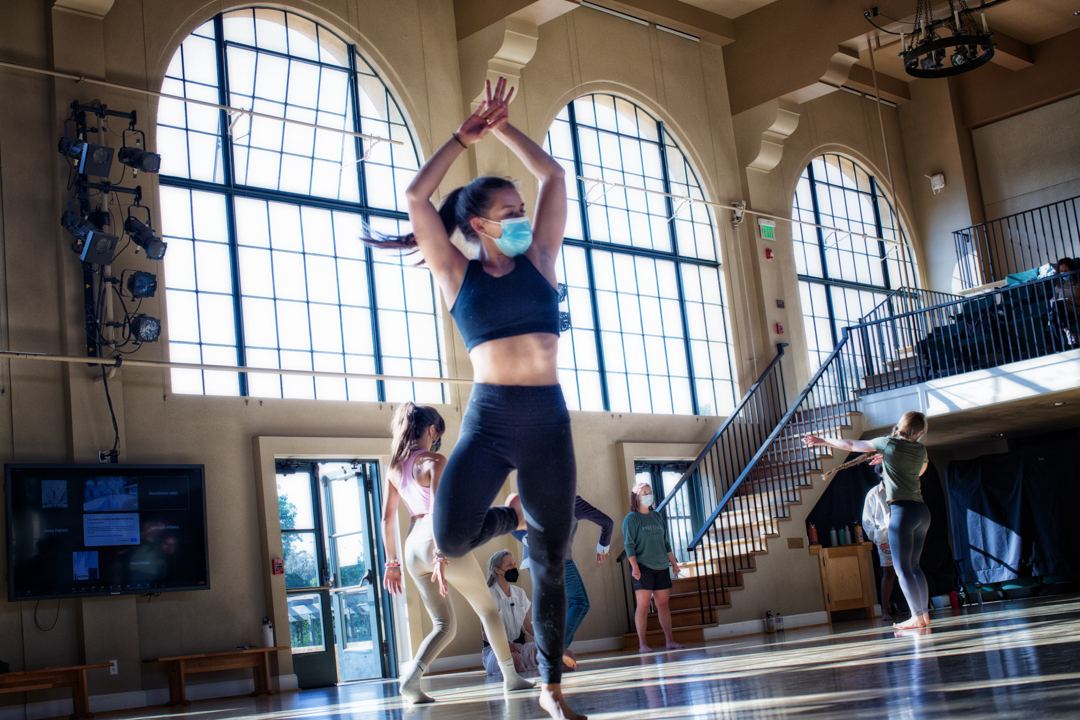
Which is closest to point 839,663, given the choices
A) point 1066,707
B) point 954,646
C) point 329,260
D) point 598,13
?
point 954,646

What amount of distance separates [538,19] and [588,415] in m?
4.03

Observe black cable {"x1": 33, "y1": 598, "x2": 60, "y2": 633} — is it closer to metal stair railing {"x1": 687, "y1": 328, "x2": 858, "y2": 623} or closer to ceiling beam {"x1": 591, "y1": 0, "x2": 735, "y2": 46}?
metal stair railing {"x1": 687, "y1": 328, "x2": 858, "y2": 623}

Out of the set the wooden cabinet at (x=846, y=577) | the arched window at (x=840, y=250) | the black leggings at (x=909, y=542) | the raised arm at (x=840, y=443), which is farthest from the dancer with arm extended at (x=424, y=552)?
the arched window at (x=840, y=250)

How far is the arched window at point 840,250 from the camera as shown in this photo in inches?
544

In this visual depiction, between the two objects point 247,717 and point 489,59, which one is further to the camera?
point 489,59

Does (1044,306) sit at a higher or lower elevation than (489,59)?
lower

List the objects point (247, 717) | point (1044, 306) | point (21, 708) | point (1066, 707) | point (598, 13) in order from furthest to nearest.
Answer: point (598, 13) → point (1044, 306) → point (21, 708) → point (247, 717) → point (1066, 707)

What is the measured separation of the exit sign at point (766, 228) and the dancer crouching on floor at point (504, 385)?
34.9ft

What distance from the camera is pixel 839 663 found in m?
3.74

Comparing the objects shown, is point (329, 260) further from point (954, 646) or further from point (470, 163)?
point (954, 646)

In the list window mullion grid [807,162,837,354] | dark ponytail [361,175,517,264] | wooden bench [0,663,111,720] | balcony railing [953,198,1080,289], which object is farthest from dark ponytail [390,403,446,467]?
balcony railing [953,198,1080,289]

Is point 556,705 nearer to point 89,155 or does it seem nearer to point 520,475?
point 520,475

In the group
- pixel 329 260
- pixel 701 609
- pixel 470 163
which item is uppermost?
pixel 470 163

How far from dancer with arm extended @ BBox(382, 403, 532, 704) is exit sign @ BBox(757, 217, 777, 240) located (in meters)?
9.23
